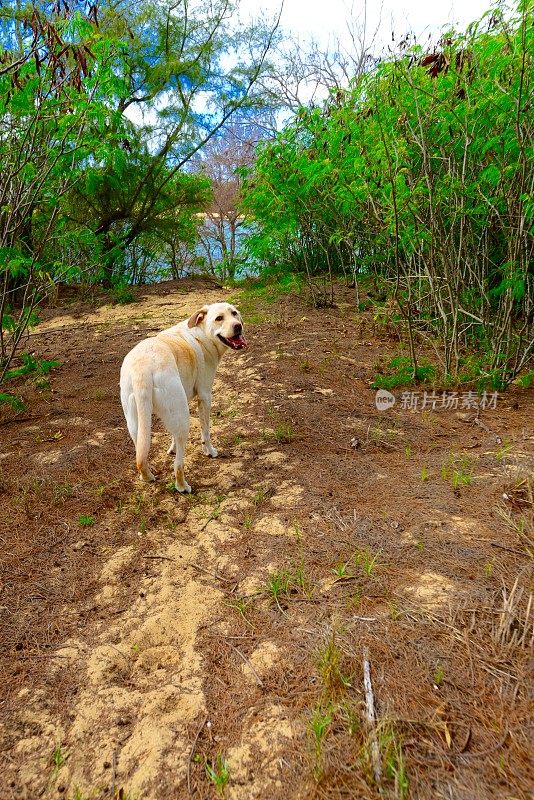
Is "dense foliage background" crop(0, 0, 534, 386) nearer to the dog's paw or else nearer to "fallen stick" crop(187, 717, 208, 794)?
the dog's paw

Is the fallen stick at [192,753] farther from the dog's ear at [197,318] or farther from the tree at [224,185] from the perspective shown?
the tree at [224,185]

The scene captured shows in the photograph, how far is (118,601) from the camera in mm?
2316

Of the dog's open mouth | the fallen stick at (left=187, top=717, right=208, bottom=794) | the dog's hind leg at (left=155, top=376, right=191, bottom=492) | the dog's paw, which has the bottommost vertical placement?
the fallen stick at (left=187, top=717, right=208, bottom=794)

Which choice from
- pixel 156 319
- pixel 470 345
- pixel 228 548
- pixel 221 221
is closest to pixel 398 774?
pixel 228 548

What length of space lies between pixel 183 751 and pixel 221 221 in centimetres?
1948

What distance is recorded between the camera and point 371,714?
1.41 meters

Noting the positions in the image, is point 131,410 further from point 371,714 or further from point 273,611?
point 371,714

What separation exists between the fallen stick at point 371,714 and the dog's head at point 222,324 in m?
2.63

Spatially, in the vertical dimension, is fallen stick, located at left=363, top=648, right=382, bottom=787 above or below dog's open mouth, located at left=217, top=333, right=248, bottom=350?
below

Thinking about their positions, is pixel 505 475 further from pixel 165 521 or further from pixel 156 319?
pixel 156 319

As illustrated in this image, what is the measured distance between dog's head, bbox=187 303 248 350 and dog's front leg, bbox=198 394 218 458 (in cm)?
55

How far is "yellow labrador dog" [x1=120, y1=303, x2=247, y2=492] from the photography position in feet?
9.66

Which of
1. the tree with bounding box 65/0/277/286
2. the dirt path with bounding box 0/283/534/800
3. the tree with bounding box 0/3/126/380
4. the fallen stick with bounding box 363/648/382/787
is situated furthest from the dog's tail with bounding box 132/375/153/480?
the tree with bounding box 65/0/277/286

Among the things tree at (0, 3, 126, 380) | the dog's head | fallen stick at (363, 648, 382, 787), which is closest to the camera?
fallen stick at (363, 648, 382, 787)
